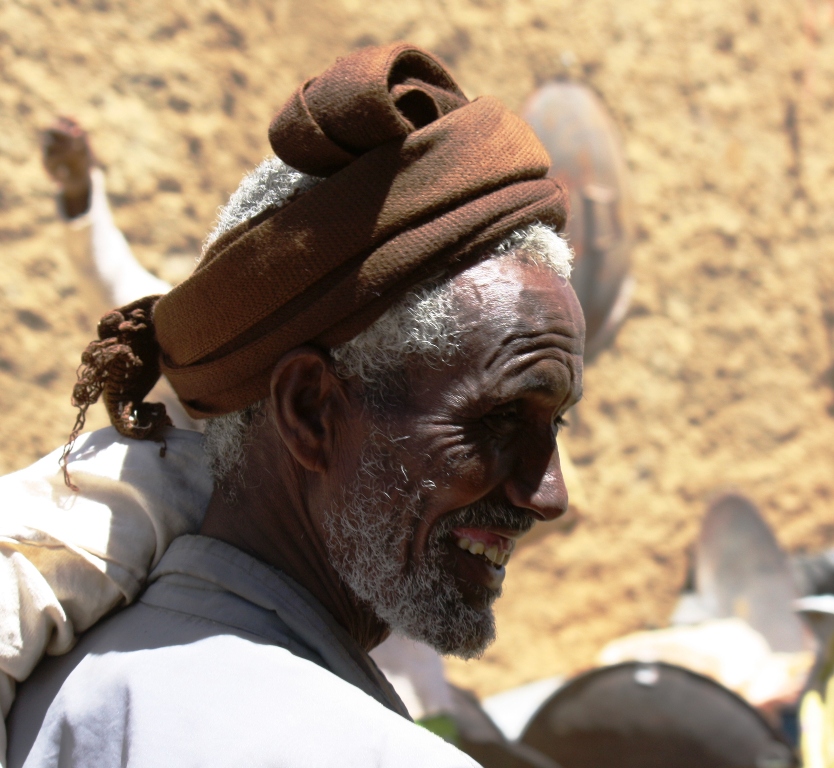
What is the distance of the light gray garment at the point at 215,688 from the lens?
1.10m

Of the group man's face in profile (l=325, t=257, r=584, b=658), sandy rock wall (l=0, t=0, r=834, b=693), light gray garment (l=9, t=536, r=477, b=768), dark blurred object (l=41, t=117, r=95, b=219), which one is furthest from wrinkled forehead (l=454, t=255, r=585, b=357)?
sandy rock wall (l=0, t=0, r=834, b=693)

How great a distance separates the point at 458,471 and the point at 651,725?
2.59 meters

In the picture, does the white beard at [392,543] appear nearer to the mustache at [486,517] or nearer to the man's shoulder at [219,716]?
the mustache at [486,517]

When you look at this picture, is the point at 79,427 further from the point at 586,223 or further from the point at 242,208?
the point at 586,223

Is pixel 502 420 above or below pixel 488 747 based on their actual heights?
above

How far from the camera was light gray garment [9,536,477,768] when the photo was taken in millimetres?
1101

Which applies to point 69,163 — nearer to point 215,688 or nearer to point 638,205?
point 215,688

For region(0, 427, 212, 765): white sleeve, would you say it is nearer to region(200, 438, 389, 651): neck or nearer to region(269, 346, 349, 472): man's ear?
region(200, 438, 389, 651): neck

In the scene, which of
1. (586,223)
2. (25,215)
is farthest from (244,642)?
(586,223)

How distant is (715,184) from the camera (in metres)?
Result: 6.46

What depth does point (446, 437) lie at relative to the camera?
55.9 inches

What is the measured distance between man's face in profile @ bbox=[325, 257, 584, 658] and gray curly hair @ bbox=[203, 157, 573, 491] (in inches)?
0.8

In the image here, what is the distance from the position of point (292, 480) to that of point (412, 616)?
11.0 inches

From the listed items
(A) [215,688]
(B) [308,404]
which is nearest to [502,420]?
(B) [308,404]
